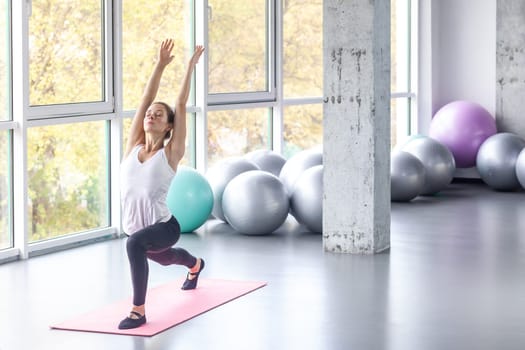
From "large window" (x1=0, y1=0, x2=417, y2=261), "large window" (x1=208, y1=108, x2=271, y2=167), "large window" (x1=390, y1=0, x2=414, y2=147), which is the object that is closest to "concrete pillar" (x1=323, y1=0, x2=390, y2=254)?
"large window" (x1=0, y1=0, x2=417, y2=261)

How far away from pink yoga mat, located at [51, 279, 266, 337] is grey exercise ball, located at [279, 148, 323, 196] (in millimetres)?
2483

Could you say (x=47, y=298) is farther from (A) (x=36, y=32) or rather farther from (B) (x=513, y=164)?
(B) (x=513, y=164)

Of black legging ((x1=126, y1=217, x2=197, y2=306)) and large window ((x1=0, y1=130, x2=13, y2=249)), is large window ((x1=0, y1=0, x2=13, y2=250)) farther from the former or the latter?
black legging ((x1=126, y1=217, x2=197, y2=306))

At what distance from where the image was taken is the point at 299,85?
1058cm

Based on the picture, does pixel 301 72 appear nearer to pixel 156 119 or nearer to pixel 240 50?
pixel 240 50

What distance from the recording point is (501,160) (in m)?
10.8

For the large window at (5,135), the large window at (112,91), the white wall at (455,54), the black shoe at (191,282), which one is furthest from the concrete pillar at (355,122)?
the white wall at (455,54)

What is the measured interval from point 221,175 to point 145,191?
10.6ft

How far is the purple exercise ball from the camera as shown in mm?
11555

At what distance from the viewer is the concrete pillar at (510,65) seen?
11.6 metres

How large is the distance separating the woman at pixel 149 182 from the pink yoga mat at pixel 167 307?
111 millimetres

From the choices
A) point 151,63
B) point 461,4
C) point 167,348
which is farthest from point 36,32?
point 461,4

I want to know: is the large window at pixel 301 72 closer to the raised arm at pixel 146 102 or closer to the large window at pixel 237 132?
the large window at pixel 237 132

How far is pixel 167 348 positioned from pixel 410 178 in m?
5.42
